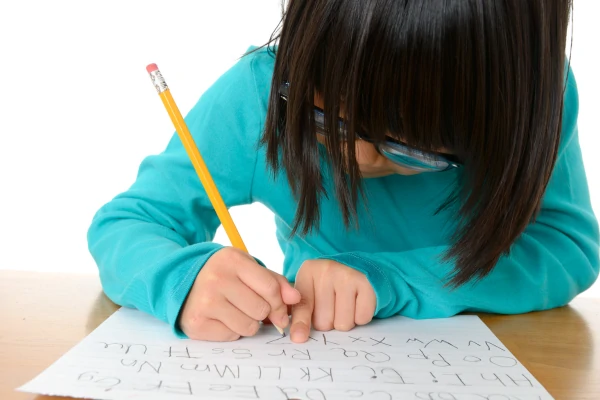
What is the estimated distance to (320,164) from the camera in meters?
0.53

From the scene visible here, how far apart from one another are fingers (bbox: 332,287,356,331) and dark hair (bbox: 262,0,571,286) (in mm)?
81

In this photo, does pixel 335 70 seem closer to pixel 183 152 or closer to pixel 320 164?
pixel 320 164

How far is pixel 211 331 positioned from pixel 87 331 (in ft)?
0.32

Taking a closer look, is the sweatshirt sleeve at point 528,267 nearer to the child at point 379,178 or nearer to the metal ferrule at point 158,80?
the child at point 379,178

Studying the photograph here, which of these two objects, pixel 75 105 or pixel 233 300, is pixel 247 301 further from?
pixel 75 105

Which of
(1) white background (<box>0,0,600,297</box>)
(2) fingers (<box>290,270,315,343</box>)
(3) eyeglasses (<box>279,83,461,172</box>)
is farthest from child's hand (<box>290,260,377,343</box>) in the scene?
(1) white background (<box>0,0,600,297</box>)

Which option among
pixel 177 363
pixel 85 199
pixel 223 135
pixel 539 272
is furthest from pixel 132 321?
pixel 85 199

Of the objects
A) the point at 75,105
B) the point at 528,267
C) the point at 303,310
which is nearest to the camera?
the point at 303,310

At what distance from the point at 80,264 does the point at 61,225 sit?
3.7 inches

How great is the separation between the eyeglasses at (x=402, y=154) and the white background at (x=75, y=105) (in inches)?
40.1

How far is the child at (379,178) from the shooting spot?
43 centimetres

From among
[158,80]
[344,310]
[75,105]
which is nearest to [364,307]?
[344,310]

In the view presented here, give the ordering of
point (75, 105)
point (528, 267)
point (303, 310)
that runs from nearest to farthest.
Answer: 1. point (303, 310)
2. point (528, 267)
3. point (75, 105)

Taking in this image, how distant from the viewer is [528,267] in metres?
0.63
